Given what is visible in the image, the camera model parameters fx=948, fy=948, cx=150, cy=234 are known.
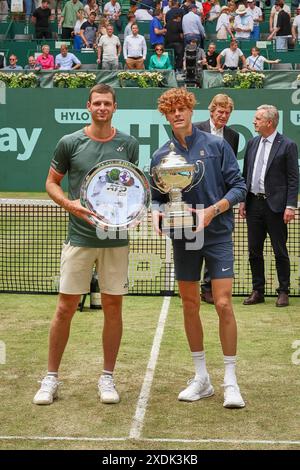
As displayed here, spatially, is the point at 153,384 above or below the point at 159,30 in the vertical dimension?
below

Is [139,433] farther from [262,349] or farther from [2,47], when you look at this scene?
[2,47]

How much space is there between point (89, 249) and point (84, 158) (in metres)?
0.60

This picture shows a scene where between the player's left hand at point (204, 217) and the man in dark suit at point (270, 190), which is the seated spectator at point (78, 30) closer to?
the man in dark suit at point (270, 190)

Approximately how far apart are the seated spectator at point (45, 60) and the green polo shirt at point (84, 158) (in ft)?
53.1

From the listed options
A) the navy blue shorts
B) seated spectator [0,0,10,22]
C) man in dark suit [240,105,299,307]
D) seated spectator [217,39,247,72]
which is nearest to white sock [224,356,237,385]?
the navy blue shorts

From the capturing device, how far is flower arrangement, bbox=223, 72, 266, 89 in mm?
20703

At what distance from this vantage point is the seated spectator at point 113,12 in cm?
2417

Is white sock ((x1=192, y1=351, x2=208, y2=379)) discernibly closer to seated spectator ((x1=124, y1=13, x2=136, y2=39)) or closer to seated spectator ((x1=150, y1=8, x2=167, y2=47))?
seated spectator ((x1=124, y1=13, x2=136, y2=39))

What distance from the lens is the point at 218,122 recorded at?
351 inches

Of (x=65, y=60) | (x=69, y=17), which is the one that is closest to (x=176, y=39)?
Result: (x=65, y=60)

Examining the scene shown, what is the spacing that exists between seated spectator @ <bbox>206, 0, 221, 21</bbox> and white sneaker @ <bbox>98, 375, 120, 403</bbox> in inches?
760

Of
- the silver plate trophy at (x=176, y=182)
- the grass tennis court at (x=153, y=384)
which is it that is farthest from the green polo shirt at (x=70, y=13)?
the silver plate trophy at (x=176, y=182)

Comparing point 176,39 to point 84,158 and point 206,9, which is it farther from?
point 84,158

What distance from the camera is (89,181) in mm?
6027
